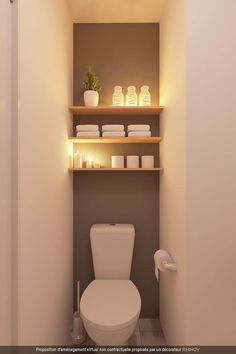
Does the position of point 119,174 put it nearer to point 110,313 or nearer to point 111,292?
point 111,292

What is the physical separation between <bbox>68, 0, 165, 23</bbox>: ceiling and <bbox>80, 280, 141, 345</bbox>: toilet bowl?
227 centimetres

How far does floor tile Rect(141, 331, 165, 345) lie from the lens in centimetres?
176

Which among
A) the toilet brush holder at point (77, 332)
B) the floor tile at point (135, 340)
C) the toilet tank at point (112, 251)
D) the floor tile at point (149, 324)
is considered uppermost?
the toilet tank at point (112, 251)

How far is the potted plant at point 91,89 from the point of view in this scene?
6.15 ft

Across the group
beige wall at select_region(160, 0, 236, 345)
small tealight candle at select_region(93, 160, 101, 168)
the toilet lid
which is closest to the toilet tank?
the toilet lid

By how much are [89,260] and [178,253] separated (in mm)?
965

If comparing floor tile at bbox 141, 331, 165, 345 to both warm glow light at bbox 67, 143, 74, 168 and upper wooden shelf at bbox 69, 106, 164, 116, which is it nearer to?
warm glow light at bbox 67, 143, 74, 168

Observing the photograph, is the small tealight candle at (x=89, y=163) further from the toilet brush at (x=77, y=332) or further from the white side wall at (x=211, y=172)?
the toilet brush at (x=77, y=332)

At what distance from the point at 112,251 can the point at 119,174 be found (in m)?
0.68

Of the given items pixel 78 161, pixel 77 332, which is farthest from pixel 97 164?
pixel 77 332

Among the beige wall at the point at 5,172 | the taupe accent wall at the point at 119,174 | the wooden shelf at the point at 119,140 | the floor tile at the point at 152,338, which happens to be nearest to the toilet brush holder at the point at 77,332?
the taupe accent wall at the point at 119,174

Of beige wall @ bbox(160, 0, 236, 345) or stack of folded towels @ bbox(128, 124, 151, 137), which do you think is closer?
beige wall @ bbox(160, 0, 236, 345)

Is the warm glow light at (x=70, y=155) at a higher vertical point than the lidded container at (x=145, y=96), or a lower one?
lower

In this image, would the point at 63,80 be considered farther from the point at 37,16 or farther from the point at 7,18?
the point at 7,18
